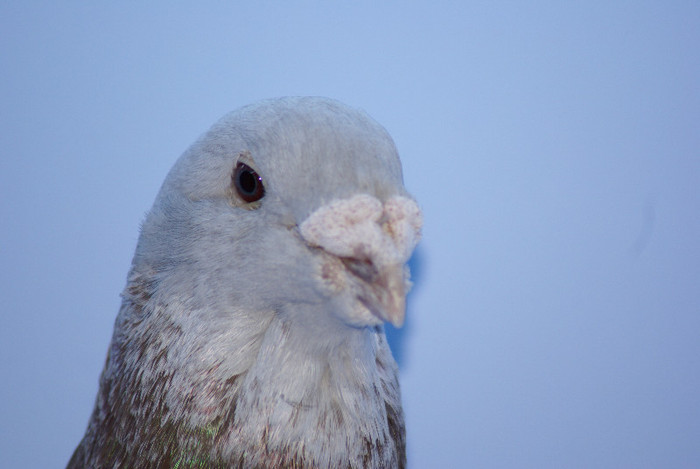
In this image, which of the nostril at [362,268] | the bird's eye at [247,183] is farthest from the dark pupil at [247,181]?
the nostril at [362,268]

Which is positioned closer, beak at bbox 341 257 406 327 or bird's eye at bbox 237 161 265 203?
beak at bbox 341 257 406 327

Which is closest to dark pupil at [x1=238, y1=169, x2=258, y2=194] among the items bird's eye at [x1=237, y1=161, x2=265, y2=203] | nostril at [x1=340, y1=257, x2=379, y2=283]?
bird's eye at [x1=237, y1=161, x2=265, y2=203]

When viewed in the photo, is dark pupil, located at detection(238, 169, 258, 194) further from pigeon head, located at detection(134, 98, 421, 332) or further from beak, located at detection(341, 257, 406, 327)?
beak, located at detection(341, 257, 406, 327)

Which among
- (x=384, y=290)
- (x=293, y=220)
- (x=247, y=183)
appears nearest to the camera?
(x=384, y=290)

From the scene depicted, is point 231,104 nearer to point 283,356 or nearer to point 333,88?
point 333,88

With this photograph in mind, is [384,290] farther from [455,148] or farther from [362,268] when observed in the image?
[455,148]

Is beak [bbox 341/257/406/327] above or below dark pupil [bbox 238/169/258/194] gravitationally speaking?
below

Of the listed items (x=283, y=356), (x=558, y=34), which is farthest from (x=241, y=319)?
(x=558, y=34)

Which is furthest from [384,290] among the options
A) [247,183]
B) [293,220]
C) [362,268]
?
[247,183]

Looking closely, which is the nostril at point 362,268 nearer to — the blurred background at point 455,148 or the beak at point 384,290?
the beak at point 384,290
